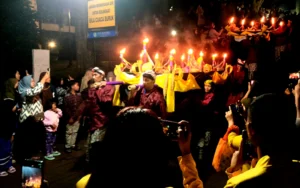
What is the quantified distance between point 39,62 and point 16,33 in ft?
13.0

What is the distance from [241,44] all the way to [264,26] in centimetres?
122

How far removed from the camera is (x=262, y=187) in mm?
1685

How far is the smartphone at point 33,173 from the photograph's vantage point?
2932mm

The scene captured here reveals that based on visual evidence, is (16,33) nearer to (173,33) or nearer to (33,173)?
(173,33)

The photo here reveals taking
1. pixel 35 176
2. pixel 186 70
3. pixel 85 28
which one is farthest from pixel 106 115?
pixel 85 28

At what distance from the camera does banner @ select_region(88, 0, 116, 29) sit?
11508 mm

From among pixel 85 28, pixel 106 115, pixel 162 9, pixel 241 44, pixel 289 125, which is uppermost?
pixel 162 9

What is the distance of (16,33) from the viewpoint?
1201 centimetres

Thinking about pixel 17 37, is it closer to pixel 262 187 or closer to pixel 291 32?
pixel 291 32

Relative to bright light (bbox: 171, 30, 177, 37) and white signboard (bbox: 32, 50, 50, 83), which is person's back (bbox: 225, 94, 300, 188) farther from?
bright light (bbox: 171, 30, 177, 37)

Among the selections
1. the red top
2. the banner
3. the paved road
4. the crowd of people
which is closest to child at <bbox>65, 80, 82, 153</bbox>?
the crowd of people

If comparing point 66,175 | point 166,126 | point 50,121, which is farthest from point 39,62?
point 166,126

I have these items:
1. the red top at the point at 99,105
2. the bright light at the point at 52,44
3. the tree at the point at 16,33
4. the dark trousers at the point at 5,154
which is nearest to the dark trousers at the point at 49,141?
the dark trousers at the point at 5,154

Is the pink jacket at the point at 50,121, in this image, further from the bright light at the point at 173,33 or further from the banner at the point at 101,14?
the bright light at the point at 173,33
